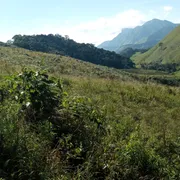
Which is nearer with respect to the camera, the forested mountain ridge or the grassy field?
the grassy field

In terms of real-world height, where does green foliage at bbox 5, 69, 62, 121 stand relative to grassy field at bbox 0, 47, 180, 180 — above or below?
above

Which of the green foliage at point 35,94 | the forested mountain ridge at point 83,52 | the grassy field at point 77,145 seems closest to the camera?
the grassy field at point 77,145

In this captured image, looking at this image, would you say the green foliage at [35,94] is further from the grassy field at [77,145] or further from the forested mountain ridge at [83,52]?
the forested mountain ridge at [83,52]

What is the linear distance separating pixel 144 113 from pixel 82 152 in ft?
12.2

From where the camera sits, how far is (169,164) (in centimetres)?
461

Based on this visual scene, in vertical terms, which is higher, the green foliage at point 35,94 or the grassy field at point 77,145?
the green foliage at point 35,94

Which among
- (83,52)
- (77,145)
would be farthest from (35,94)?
(83,52)

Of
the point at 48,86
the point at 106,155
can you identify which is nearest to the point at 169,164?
the point at 106,155

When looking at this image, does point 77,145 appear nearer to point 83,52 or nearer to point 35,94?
point 35,94

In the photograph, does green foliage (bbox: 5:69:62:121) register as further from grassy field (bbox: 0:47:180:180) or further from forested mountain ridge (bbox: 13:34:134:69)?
forested mountain ridge (bbox: 13:34:134:69)

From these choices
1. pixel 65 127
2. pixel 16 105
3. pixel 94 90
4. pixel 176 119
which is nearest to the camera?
pixel 16 105

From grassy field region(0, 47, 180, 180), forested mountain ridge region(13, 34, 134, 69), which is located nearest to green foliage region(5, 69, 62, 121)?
grassy field region(0, 47, 180, 180)

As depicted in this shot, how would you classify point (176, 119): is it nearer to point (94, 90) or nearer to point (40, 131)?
point (94, 90)

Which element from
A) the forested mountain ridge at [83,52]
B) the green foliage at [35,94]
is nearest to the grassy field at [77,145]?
the green foliage at [35,94]
